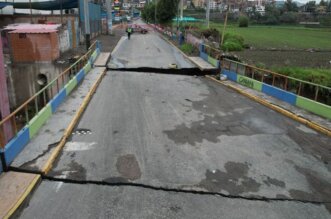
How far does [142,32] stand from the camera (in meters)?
59.0

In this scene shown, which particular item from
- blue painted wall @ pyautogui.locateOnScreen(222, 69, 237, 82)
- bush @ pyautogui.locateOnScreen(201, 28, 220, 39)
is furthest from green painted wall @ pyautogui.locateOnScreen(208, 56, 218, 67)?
bush @ pyautogui.locateOnScreen(201, 28, 220, 39)

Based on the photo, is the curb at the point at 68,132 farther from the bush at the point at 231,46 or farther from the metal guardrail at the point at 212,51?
the bush at the point at 231,46

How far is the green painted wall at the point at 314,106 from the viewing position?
494 inches

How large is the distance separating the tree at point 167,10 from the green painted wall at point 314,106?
126ft

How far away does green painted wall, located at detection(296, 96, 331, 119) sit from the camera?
1255 cm

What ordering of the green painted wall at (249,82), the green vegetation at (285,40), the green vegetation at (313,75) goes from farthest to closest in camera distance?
the green vegetation at (285,40) → the green painted wall at (249,82) → the green vegetation at (313,75)

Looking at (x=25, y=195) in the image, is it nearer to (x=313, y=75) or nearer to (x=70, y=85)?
(x=70, y=85)

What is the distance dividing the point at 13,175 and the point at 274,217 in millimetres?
5765

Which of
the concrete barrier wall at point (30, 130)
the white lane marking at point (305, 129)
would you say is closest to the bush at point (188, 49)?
the concrete barrier wall at point (30, 130)

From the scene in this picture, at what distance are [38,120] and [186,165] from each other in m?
5.06

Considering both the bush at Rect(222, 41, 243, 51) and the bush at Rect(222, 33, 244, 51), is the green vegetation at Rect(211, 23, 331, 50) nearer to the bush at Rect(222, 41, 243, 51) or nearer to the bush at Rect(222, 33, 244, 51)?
the bush at Rect(222, 33, 244, 51)

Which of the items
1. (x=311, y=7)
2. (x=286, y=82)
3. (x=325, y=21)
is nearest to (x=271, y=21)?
(x=325, y=21)

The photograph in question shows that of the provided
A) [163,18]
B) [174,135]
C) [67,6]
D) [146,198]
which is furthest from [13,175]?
[163,18]

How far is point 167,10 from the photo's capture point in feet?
166
